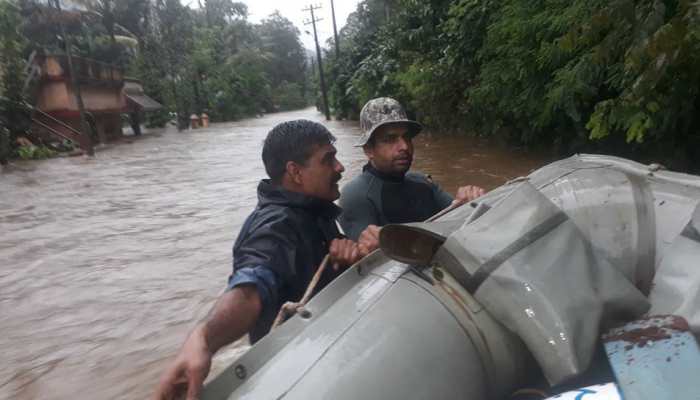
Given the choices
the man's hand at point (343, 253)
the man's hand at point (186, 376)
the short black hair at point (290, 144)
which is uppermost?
the short black hair at point (290, 144)

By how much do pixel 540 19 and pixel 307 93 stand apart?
70606mm

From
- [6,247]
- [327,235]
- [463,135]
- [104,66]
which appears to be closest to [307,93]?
[104,66]

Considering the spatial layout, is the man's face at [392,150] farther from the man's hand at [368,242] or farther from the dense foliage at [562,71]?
the dense foliage at [562,71]

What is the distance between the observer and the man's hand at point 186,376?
4.02 ft

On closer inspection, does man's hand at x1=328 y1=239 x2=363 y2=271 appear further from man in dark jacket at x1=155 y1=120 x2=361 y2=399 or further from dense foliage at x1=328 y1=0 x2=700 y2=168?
dense foliage at x1=328 y1=0 x2=700 y2=168

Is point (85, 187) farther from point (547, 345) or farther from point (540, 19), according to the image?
point (547, 345)

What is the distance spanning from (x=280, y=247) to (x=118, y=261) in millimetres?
5159

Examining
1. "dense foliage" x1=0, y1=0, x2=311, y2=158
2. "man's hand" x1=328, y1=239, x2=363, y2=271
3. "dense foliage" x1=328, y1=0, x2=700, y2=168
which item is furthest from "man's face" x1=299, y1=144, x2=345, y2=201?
"dense foliage" x1=0, y1=0, x2=311, y2=158

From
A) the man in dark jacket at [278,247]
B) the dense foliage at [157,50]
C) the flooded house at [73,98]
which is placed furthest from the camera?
the flooded house at [73,98]

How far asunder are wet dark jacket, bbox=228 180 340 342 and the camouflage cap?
89cm

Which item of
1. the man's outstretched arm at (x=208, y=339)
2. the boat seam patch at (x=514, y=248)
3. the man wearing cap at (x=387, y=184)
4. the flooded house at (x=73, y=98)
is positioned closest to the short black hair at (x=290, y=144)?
the man's outstretched arm at (x=208, y=339)

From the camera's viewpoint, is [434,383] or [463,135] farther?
[463,135]

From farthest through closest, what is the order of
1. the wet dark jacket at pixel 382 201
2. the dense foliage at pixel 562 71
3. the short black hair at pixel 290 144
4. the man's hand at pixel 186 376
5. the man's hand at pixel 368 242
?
the dense foliage at pixel 562 71
the wet dark jacket at pixel 382 201
the short black hair at pixel 290 144
the man's hand at pixel 368 242
the man's hand at pixel 186 376

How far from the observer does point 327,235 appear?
2.05 m
